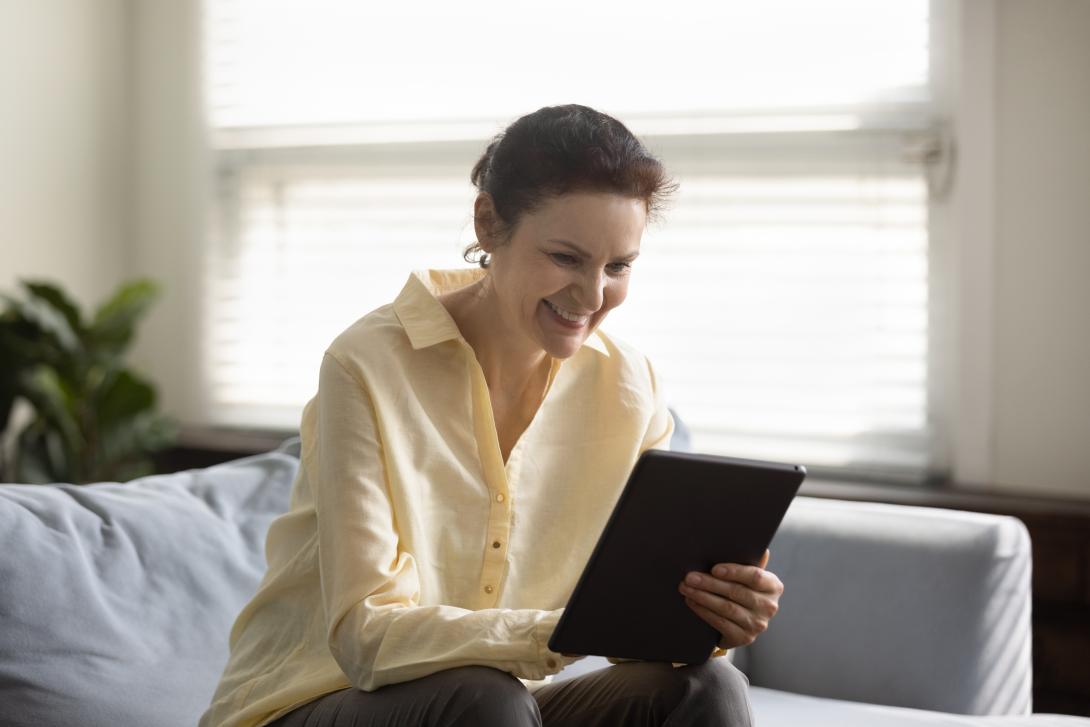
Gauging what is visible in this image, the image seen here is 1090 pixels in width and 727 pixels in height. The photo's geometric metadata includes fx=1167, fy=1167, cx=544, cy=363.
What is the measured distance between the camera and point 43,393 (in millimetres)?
3248

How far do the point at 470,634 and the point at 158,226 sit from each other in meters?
2.95

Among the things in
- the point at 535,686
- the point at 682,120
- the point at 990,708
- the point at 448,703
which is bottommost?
the point at 990,708

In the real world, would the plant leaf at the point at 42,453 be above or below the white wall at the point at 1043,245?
below

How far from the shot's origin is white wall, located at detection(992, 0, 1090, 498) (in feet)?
8.93

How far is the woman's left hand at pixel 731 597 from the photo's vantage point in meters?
1.34

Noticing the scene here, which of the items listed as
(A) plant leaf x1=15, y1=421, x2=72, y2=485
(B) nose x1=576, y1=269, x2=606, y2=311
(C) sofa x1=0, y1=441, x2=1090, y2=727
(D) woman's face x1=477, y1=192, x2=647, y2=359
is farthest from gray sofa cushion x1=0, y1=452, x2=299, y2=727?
(A) plant leaf x1=15, y1=421, x2=72, y2=485

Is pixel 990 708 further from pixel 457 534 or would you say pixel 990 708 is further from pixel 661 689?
pixel 457 534

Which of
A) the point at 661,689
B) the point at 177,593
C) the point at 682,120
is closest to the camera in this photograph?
the point at 661,689

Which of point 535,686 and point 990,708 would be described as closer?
point 535,686

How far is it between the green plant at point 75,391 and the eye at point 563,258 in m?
2.15

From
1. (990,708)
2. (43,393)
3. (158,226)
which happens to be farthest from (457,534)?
(158,226)

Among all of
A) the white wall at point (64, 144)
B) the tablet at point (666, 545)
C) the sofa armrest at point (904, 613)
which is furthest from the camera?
the white wall at point (64, 144)

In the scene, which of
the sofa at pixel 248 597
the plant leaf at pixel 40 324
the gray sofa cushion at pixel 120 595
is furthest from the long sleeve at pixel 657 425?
the plant leaf at pixel 40 324

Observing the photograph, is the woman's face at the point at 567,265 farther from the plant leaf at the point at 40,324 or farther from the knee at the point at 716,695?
the plant leaf at the point at 40,324
